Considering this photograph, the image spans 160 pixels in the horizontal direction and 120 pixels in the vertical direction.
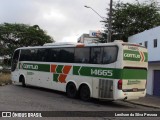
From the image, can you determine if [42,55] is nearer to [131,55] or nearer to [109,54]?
[109,54]

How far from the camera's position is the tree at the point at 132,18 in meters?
44.9

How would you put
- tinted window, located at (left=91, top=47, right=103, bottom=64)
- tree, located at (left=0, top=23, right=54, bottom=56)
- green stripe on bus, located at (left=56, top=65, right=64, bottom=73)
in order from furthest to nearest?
tree, located at (left=0, top=23, right=54, bottom=56), green stripe on bus, located at (left=56, top=65, right=64, bottom=73), tinted window, located at (left=91, top=47, right=103, bottom=64)

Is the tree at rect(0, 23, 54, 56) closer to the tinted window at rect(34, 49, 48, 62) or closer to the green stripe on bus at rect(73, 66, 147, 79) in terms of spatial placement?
the tinted window at rect(34, 49, 48, 62)

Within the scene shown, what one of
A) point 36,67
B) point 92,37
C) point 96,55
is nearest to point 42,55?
point 36,67

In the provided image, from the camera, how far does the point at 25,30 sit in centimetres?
7825

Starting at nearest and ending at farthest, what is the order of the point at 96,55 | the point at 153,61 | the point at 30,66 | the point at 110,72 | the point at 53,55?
the point at 110,72 < the point at 96,55 < the point at 53,55 < the point at 30,66 < the point at 153,61

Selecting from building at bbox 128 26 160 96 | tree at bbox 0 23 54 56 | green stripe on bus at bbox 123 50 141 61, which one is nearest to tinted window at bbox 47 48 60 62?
green stripe on bus at bbox 123 50 141 61

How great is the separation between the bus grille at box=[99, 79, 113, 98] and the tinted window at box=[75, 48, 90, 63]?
1.73 meters

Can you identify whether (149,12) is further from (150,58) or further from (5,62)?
(5,62)

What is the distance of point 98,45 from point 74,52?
2.20 metres

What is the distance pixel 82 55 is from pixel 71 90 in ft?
7.49

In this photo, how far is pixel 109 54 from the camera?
781 inches

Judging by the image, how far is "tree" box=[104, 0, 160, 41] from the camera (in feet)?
147

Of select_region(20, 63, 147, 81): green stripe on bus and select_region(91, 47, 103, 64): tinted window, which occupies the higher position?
select_region(91, 47, 103, 64): tinted window
